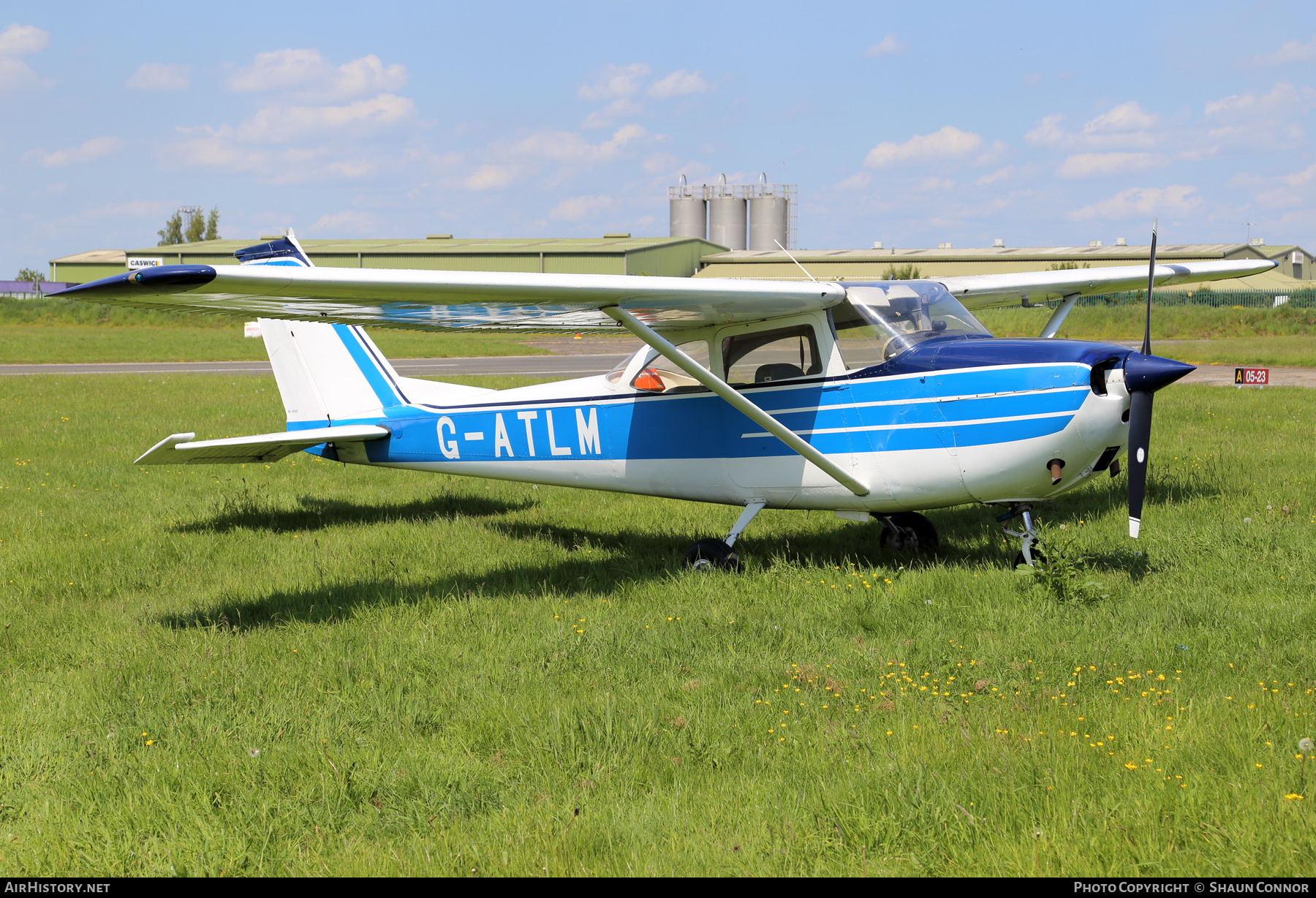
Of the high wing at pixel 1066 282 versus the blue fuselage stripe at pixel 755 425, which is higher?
the high wing at pixel 1066 282

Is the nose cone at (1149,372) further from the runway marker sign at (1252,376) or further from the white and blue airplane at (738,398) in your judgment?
the runway marker sign at (1252,376)

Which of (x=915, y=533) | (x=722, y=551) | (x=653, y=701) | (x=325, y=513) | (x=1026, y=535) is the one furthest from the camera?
(x=325, y=513)

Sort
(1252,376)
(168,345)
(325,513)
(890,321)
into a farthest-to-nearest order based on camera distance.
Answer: (168,345) < (1252,376) < (325,513) < (890,321)

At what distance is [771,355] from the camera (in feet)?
23.5

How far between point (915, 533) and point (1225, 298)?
52137mm

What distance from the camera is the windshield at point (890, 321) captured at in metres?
6.75

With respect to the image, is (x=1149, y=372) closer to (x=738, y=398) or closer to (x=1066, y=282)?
(x=738, y=398)

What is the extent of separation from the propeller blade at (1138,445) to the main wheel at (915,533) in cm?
200

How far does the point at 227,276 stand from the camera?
452 cm

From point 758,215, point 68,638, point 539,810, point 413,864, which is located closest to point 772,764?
point 539,810

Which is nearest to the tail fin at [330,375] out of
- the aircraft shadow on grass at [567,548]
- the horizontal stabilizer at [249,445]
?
the horizontal stabilizer at [249,445]

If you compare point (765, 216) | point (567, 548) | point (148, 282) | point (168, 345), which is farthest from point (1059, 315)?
point (765, 216)

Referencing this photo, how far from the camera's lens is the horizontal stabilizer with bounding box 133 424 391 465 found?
302 inches

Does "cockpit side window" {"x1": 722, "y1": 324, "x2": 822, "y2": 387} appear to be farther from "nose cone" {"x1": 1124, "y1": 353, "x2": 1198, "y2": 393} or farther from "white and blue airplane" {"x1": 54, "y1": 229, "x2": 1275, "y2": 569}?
"nose cone" {"x1": 1124, "y1": 353, "x2": 1198, "y2": 393}
